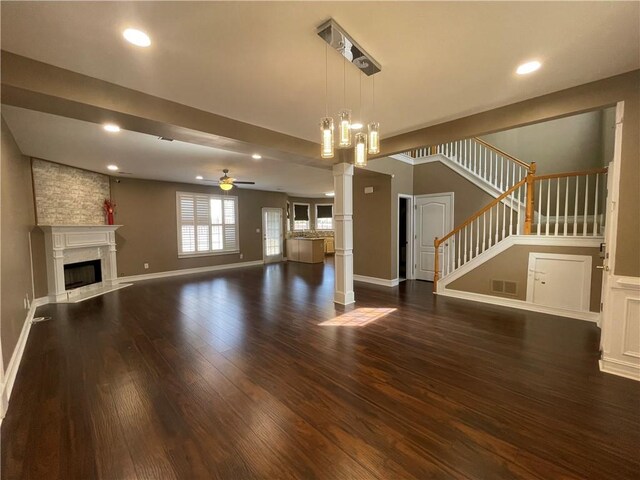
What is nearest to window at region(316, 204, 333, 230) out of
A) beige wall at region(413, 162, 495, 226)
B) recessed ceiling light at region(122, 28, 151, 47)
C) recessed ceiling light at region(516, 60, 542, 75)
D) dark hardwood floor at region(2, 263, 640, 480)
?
beige wall at region(413, 162, 495, 226)

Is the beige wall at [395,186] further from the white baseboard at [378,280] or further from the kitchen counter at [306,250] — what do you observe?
the kitchen counter at [306,250]

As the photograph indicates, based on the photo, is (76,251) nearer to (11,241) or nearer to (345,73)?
(11,241)

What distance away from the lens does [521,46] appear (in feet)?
6.46

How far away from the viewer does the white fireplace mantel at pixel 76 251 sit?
16.5 ft

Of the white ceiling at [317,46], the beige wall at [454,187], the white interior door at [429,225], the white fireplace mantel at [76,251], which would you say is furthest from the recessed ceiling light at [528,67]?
the white fireplace mantel at [76,251]

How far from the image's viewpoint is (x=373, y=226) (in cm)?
616

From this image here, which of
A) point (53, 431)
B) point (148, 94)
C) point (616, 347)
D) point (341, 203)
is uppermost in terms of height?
point (148, 94)

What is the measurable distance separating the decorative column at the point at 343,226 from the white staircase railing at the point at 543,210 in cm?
200

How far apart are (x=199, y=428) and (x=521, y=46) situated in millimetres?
3599

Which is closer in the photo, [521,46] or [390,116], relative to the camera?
[521,46]

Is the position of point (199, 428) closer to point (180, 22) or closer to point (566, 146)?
point (180, 22)

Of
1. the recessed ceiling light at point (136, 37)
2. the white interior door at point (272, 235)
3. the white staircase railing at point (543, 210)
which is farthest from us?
the white interior door at point (272, 235)

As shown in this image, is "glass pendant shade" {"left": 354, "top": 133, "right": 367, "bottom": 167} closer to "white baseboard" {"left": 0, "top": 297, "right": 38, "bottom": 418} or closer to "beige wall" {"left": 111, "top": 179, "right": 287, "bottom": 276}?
"white baseboard" {"left": 0, "top": 297, "right": 38, "bottom": 418}

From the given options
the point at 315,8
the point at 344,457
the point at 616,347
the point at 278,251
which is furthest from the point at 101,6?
the point at 278,251
